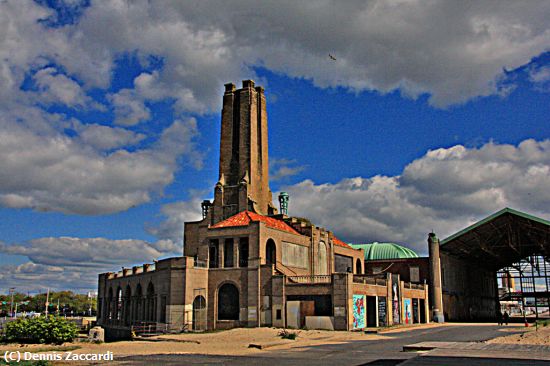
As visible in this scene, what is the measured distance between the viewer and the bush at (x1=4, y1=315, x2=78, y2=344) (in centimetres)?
3525

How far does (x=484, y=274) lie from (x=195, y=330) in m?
75.6

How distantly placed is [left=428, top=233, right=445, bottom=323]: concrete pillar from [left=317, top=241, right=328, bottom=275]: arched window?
17629mm

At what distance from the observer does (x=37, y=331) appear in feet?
115

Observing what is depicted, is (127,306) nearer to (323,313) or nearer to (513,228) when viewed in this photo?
(323,313)

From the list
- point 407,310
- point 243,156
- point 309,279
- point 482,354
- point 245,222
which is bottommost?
point 482,354

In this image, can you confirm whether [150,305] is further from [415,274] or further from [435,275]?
[415,274]

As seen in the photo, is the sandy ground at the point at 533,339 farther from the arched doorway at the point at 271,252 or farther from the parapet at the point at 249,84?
the parapet at the point at 249,84

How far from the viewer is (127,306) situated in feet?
232

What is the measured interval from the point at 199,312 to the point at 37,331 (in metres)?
24.3

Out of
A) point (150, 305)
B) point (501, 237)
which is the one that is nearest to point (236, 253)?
point (150, 305)

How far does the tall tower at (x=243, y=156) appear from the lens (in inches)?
2906

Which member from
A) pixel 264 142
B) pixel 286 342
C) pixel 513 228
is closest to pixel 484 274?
pixel 513 228

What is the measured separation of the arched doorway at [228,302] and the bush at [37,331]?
24.0 m

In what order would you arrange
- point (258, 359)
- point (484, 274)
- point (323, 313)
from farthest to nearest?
point (484, 274)
point (323, 313)
point (258, 359)
